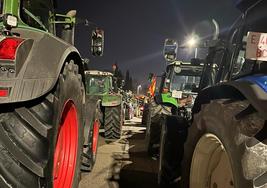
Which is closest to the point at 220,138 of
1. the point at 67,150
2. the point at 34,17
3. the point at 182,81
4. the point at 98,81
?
the point at 67,150

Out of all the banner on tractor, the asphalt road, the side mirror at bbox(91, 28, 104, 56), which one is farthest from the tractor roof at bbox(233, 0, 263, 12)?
the asphalt road

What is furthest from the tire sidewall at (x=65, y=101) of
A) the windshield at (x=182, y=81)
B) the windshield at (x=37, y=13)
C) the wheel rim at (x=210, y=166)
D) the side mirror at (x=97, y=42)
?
the windshield at (x=182, y=81)

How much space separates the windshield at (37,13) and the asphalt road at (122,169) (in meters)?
2.32

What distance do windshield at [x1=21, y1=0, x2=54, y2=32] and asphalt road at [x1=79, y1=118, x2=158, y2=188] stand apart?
2.32 meters

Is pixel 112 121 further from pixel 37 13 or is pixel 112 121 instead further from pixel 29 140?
pixel 29 140

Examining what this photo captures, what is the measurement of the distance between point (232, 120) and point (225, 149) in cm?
23

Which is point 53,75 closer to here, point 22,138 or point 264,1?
point 22,138

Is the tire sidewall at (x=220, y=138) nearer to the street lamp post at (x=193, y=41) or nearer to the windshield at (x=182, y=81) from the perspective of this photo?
the street lamp post at (x=193, y=41)

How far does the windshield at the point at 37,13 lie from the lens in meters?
3.56

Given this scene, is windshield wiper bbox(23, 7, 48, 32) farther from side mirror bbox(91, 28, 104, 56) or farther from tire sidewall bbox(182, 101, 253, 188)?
tire sidewall bbox(182, 101, 253, 188)

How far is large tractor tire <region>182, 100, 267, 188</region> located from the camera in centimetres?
205

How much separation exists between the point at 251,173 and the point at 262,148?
0.49 feet

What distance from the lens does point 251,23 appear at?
129 inches

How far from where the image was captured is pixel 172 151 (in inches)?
172
